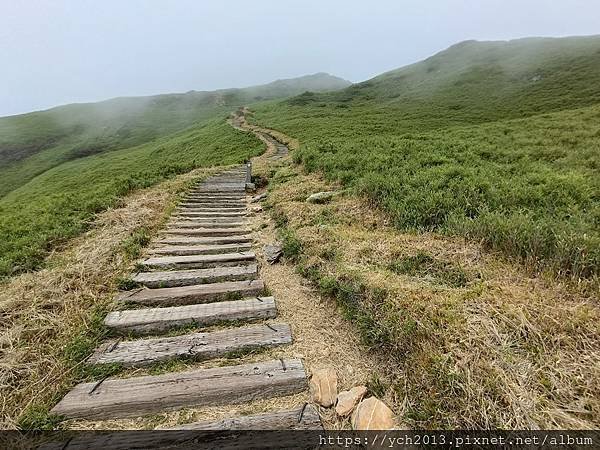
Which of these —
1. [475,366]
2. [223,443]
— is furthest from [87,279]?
[475,366]

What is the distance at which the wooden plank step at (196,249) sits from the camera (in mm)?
6613

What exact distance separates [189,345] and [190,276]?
5.99ft

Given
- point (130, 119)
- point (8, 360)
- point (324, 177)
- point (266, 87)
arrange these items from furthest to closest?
1. point (266, 87)
2. point (130, 119)
3. point (324, 177)
4. point (8, 360)

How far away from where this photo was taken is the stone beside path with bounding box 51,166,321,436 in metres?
3.14

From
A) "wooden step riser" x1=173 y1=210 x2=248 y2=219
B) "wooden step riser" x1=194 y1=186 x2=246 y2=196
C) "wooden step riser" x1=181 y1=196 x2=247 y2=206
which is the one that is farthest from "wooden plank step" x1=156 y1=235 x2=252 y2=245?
"wooden step riser" x1=194 y1=186 x2=246 y2=196

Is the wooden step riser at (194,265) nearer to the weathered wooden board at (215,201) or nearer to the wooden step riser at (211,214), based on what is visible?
the wooden step riser at (211,214)

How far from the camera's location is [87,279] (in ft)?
16.5

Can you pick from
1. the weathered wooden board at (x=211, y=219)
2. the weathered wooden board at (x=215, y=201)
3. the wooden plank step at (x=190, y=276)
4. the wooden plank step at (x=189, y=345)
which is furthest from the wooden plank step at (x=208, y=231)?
the wooden plank step at (x=189, y=345)

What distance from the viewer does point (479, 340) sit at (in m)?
3.16

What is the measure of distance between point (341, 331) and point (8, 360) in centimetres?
373

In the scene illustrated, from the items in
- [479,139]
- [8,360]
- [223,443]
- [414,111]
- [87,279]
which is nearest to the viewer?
[223,443]

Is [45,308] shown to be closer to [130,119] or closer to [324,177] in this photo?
[324,177]

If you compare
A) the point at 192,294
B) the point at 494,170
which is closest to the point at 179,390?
the point at 192,294

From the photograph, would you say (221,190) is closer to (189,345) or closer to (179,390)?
(189,345)
